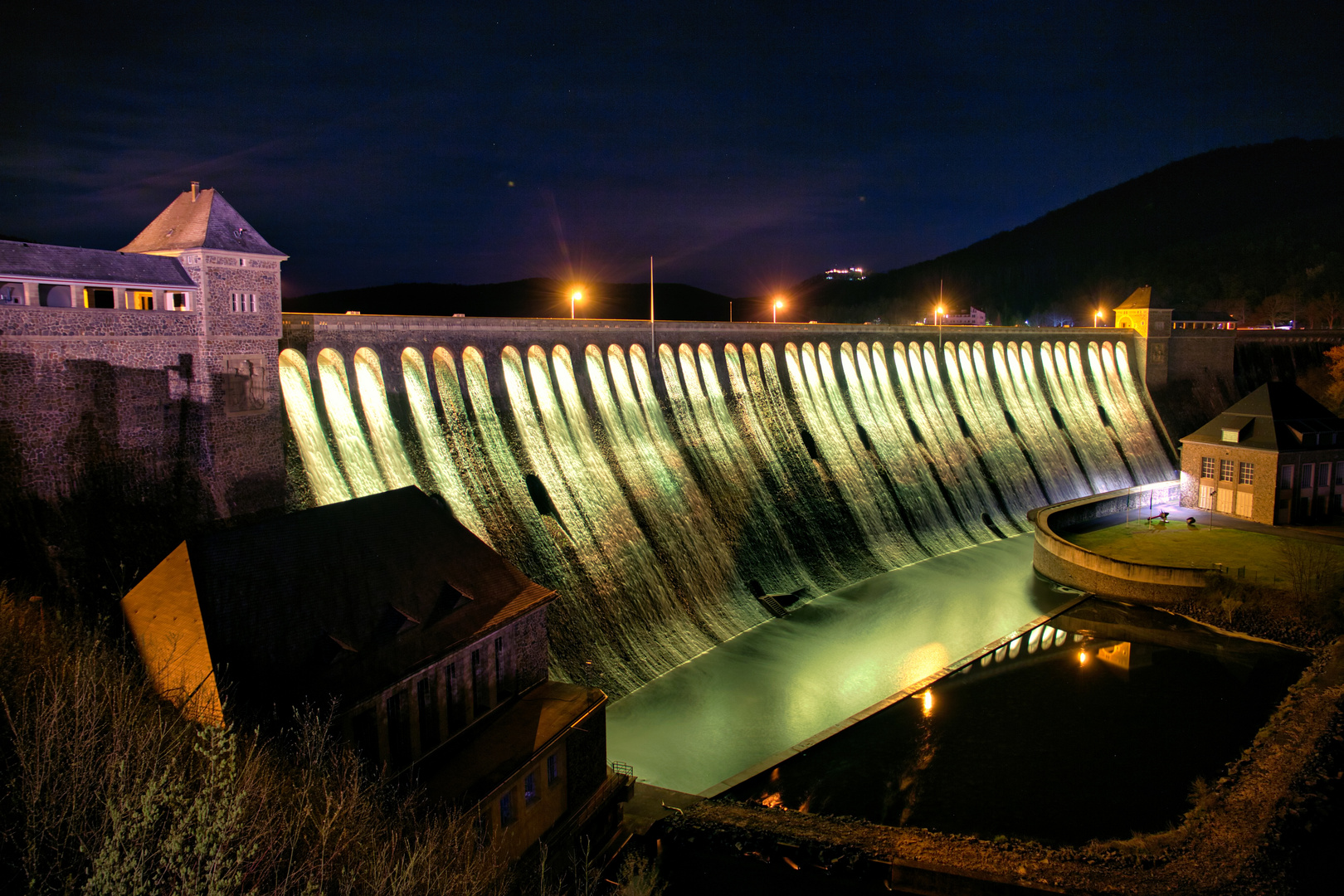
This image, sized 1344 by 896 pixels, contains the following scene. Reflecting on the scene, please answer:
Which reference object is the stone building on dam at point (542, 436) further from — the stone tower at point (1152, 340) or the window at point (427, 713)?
the stone tower at point (1152, 340)

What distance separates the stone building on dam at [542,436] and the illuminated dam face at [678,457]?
0.09 metres

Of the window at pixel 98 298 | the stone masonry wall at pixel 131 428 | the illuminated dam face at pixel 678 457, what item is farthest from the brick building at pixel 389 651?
the window at pixel 98 298

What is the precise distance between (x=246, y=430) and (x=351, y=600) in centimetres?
687

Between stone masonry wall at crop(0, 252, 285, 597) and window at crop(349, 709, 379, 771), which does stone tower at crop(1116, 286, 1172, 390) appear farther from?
window at crop(349, 709, 379, 771)

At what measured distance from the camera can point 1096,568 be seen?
30.2 m

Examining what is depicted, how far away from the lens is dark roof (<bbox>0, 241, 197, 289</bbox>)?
15.1m

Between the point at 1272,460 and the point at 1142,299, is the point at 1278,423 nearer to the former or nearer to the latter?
the point at 1272,460

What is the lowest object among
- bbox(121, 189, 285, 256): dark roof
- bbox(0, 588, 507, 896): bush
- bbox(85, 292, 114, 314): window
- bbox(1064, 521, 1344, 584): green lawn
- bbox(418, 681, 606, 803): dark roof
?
bbox(418, 681, 606, 803): dark roof

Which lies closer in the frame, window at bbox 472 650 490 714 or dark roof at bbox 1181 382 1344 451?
window at bbox 472 650 490 714

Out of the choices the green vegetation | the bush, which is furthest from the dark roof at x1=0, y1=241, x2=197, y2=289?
the green vegetation

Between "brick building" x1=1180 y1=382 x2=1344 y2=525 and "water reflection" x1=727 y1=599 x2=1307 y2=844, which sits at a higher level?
"brick building" x1=1180 y1=382 x2=1344 y2=525

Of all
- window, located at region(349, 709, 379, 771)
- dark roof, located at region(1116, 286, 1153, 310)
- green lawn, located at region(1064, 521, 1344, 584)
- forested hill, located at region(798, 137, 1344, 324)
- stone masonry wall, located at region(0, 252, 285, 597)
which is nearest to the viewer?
window, located at region(349, 709, 379, 771)

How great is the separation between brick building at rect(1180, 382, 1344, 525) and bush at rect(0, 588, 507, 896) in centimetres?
3688

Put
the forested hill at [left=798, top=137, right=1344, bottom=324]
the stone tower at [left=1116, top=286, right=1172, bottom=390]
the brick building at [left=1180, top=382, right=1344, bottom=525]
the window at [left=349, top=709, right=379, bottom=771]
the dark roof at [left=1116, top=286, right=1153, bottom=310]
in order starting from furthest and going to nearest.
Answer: the forested hill at [left=798, top=137, right=1344, bottom=324] < the dark roof at [left=1116, top=286, right=1153, bottom=310] < the stone tower at [left=1116, top=286, right=1172, bottom=390] < the brick building at [left=1180, top=382, right=1344, bottom=525] < the window at [left=349, top=709, right=379, bottom=771]
